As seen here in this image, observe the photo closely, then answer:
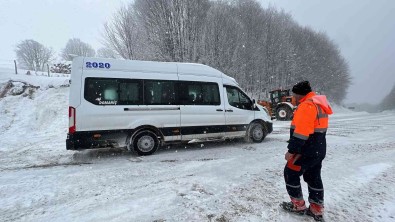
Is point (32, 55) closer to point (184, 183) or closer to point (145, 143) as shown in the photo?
point (145, 143)

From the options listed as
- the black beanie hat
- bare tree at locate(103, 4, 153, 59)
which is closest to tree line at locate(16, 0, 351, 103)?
bare tree at locate(103, 4, 153, 59)

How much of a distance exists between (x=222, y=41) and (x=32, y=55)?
157 feet

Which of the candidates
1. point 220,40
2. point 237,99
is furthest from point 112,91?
point 220,40

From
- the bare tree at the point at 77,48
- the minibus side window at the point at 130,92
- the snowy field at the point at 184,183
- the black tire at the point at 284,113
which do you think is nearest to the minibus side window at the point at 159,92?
the minibus side window at the point at 130,92

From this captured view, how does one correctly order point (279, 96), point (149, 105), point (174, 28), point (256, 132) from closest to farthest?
point (149, 105)
point (256, 132)
point (279, 96)
point (174, 28)

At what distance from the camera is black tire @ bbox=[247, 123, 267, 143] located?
8.87 m

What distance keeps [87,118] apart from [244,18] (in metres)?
31.5

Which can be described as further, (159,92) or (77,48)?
(77,48)

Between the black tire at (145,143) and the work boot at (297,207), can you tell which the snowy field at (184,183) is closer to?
the work boot at (297,207)

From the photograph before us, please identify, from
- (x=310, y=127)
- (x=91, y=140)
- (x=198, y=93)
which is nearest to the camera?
(x=310, y=127)

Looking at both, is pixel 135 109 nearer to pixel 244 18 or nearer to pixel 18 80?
pixel 18 80

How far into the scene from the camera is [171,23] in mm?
23453

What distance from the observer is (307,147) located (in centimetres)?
330

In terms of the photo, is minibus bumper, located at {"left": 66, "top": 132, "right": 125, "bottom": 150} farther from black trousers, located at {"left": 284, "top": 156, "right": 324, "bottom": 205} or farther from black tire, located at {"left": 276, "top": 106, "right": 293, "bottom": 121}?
black tire, located at {"left": 276, "top": 106, "right": 293, "bottom": 121}
